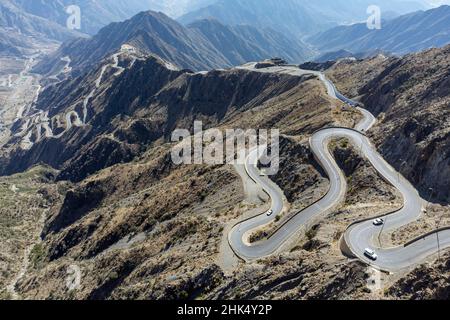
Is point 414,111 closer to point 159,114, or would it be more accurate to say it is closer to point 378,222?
point 378,222

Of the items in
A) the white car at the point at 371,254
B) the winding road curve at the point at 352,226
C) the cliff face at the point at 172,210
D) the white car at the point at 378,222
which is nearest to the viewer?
the white car at the point at 371,254

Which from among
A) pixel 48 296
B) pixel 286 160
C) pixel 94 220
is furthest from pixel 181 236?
pixel 94 220

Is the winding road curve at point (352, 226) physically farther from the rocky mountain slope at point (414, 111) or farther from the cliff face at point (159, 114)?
the cliff face at point (159, 114)

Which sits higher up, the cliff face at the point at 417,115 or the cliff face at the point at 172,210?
the cliff face at the point at 417,115

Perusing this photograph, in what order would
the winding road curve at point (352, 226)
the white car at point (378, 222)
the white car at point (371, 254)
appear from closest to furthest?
the white car at point (371, 254), the winding road curve at point (352, 226), the white car at point (378, 222)

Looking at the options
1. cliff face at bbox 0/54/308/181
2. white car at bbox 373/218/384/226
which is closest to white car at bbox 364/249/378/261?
white car at bbox 373/218/384/226

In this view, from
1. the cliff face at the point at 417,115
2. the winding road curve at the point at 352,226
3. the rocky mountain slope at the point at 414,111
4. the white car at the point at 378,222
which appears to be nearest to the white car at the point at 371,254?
the winding road curve at the point at 352,226

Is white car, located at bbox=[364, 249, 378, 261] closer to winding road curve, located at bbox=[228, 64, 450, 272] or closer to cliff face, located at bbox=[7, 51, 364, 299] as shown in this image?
winding road curve, located at bbox=[228, 64, 450, 272]
